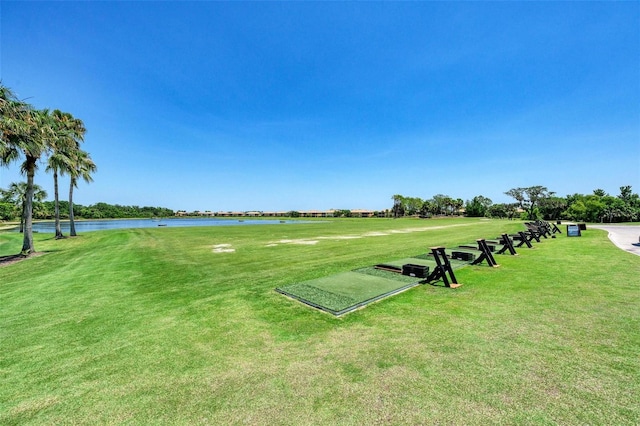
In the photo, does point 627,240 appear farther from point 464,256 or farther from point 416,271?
point 416,271

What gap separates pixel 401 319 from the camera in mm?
4887

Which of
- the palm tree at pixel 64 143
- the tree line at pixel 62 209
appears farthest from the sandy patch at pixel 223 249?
the tree line at pixel 62 209

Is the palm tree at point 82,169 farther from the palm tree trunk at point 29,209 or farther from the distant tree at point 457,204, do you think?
the distant tree at point 457,204

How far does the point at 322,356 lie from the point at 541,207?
99.5 m

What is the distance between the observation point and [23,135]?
12.8 meters

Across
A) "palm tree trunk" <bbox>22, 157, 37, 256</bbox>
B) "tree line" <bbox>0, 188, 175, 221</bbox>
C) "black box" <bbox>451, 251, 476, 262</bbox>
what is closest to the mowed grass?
"black box" <bbox>451, 251, 476, 262</bbox>

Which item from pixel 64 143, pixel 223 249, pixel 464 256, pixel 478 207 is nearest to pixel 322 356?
pixel 464 256

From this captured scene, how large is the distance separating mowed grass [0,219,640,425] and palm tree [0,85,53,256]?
923 centimetres

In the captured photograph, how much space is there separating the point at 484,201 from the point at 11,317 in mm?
138282

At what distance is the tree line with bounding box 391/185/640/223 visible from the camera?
49.4 m

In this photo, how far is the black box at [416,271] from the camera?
7.65 meters

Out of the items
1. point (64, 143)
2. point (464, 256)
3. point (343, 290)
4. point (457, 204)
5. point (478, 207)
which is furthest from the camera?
point (457, 204)

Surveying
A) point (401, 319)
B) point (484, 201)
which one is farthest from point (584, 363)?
point (484, 201)

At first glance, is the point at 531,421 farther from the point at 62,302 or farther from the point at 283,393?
the point at 62,302
